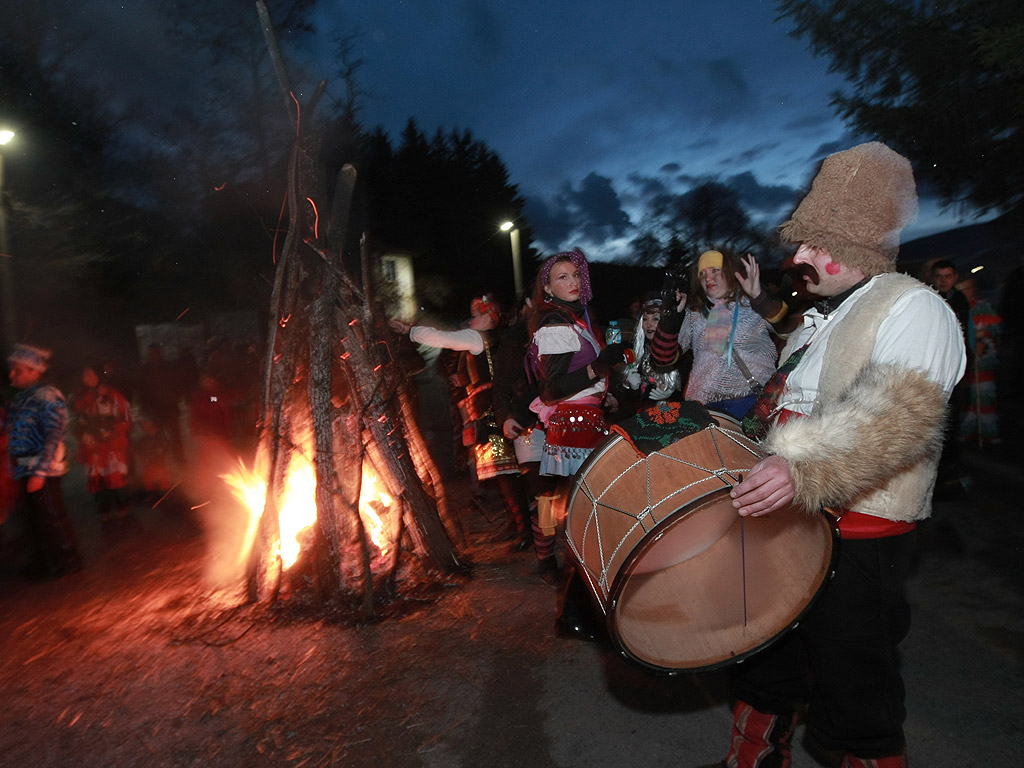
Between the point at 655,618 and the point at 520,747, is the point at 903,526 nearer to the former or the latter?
the point at 655,618

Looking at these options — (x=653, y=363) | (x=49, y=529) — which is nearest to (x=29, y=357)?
(x=49, y=529)

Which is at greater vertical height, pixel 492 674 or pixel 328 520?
pixel 328 520

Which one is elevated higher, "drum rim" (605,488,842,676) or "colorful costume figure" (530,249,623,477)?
"colorful costume figure" (530,249,623,477)

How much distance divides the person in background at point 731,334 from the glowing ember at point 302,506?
2357mm

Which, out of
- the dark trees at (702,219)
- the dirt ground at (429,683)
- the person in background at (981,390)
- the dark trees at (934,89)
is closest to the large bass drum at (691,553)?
the dirt ground at (429,683)

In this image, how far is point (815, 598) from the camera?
188 cm

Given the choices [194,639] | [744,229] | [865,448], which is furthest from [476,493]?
[744,229]

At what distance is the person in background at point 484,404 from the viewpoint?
478 centimetres

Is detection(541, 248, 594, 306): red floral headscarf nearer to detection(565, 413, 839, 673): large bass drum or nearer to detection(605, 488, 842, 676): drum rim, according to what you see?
detection(565, 413, 839, 673): large bass drum

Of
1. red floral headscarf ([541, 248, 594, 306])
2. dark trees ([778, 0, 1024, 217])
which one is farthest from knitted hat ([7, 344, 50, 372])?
dark trees ([778, 0, 1024, 217])

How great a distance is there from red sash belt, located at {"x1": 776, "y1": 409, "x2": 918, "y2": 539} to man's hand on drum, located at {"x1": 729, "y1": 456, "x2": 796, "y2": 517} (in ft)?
0.81

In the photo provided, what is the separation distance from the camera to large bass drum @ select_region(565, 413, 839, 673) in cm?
189

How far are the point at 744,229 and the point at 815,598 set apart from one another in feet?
100

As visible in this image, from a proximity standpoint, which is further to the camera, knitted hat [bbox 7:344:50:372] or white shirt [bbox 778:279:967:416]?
knitted hat [bbox 7:344:50:372]
